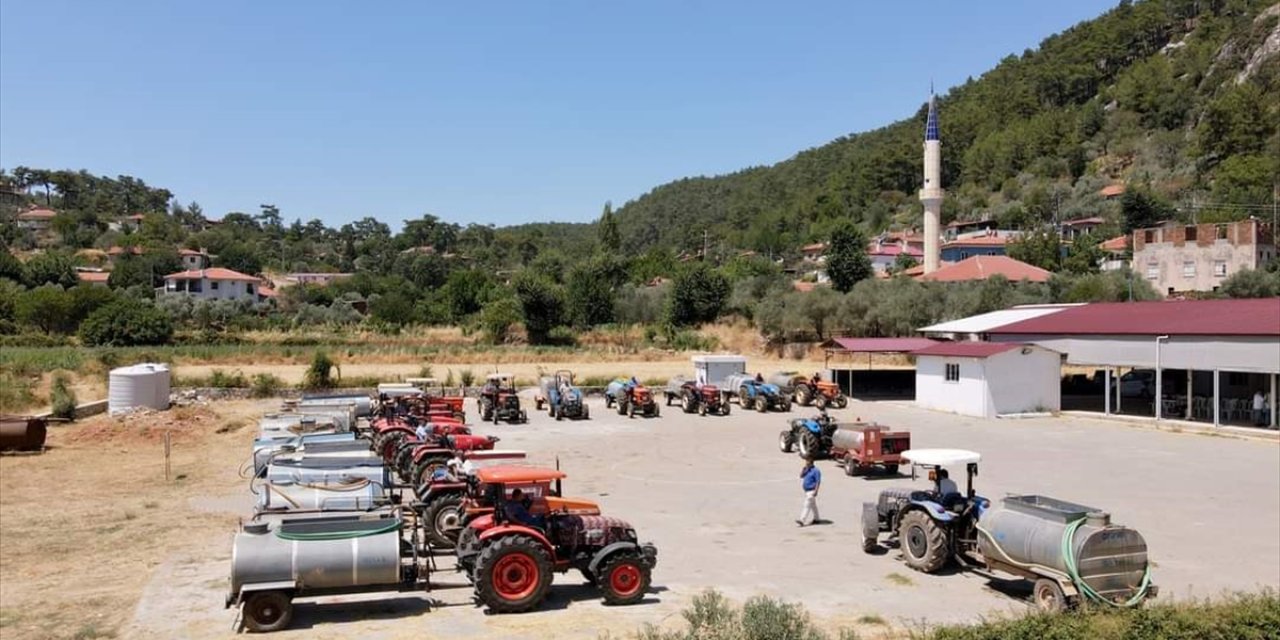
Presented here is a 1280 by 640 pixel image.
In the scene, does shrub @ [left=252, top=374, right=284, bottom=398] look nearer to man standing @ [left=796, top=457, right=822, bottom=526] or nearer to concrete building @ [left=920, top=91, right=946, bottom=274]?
man standing @ [left=796, top=457, right=822, bottom=526]

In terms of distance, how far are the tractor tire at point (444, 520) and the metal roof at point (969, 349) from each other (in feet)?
74.1

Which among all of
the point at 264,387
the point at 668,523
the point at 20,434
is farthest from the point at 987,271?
the point at 20,434

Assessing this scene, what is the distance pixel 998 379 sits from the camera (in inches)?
1196

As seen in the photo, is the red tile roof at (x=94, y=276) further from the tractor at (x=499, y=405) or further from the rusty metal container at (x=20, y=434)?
the tractor at (x=499, y=405)

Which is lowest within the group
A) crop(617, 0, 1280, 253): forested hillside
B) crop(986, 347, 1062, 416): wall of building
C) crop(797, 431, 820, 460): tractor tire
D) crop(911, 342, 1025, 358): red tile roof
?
crop(797, 431, 820, 460): tractor tire

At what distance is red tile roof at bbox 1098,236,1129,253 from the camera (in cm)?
8062

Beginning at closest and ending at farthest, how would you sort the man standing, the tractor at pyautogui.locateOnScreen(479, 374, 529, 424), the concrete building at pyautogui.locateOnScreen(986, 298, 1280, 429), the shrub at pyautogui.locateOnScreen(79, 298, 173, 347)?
the man standing < the concrete building at pyautogui.locateOnScreen(986, 298, 1280, 429) < the tractor at pyautogui.locateOnScreen(479, 374, 529, 424) < the shrub at pyautogui.locateOnScreen(79, 298, 173, 347)

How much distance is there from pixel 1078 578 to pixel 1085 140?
130 meters

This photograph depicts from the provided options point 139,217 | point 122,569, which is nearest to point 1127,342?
point 122,569

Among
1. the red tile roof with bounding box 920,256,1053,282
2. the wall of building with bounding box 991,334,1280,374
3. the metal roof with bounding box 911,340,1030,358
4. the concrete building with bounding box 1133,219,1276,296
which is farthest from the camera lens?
the concrete building with bounding box 1133,219,1276,296

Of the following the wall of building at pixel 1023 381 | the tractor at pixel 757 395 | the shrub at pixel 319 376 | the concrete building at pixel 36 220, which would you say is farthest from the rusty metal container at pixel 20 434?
the concrete building at pixel 36 220

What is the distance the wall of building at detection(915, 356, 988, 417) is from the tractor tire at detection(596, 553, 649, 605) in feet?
75.9

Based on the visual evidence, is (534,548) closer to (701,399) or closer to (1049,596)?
(1049,596)

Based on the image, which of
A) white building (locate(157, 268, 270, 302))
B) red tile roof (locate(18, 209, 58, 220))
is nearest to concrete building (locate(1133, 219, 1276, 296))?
white building (locate(157, 268, 270, 302))
